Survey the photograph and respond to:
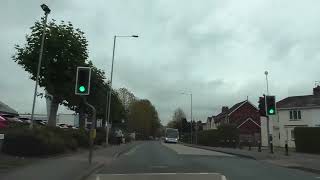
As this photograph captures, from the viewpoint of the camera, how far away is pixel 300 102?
70125mm

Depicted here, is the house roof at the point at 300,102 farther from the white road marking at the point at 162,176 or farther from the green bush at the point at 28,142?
the white road marking at the point at 162,176

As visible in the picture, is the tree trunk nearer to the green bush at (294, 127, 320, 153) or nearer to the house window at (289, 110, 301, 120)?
the green bush at (294, 127, 320, 153)

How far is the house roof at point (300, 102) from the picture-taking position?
223 ft

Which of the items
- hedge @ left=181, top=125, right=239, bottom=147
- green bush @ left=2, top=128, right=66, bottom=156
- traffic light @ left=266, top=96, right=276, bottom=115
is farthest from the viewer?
hedge @ left=181, top=125, right=239, bottom=147

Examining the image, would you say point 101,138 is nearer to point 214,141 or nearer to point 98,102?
point 98,102

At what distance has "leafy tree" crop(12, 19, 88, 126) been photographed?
35.9 m

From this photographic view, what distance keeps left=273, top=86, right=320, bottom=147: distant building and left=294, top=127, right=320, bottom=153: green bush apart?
1810 centimetres

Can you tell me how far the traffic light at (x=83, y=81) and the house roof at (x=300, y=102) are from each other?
50881 millimetres

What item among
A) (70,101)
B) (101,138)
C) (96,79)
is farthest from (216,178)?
(101,138)

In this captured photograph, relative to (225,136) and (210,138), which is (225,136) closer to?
(225,136)

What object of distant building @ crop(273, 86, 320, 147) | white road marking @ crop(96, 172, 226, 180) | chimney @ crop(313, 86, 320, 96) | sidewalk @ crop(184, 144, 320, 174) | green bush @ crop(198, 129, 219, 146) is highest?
chimney @ crop(313, 86, 320, 96)

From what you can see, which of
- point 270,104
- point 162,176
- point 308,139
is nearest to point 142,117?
point 308,139

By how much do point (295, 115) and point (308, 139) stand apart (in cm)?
2376

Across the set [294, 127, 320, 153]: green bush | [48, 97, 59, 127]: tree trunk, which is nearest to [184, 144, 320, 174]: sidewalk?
[294, 127, 320, 153]: green bush
